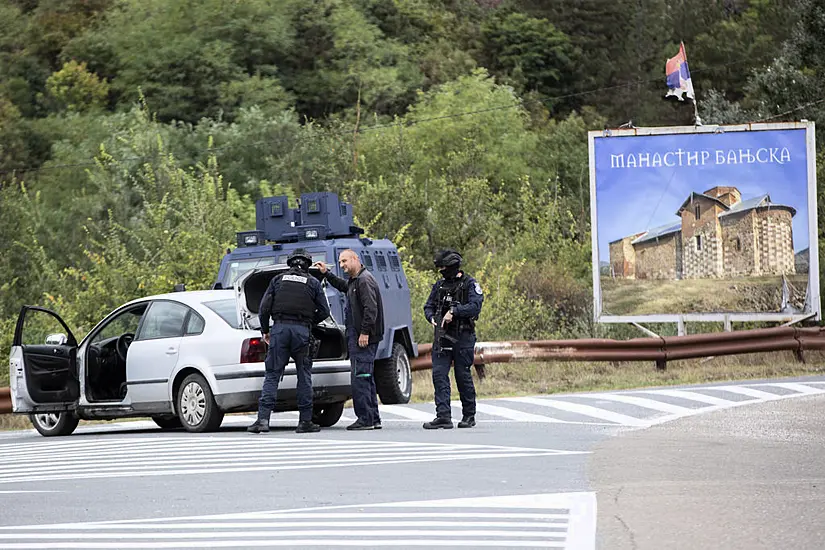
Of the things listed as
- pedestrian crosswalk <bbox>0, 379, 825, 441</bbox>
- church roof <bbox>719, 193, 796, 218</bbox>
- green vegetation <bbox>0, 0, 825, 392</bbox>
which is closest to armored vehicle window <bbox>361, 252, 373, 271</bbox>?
pedestrian crosswalk <bbox>0, 379, 825, 441</bbox>

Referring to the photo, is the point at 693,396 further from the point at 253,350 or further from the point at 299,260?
the point at 253,350

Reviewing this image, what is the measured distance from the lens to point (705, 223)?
1080 inches

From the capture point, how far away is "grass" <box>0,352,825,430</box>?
21.9 meters

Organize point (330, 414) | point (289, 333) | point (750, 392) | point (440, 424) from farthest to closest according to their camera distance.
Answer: point (750, 392)
point (330, 414)
point (440, 424)
point (289, 333)

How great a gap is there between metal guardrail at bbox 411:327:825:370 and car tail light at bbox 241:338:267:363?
6.69 meters

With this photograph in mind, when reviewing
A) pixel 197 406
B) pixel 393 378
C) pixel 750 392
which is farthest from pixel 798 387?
pixel 197 406

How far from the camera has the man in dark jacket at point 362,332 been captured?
15398 millimetres

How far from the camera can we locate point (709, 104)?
205 feet

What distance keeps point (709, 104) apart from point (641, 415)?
4726cm

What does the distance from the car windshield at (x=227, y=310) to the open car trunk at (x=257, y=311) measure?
154 mm

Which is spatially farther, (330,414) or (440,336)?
(330,414)

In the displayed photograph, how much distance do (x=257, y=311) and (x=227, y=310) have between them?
33cm

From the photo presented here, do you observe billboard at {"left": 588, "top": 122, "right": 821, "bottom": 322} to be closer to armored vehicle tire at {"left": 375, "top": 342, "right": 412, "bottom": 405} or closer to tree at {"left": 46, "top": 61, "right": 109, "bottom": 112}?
armored vehicle tire at {"left": 375, "top": 342, "right": 412, "bottom": 405}

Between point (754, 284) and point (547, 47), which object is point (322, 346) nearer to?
point (754, 284)
